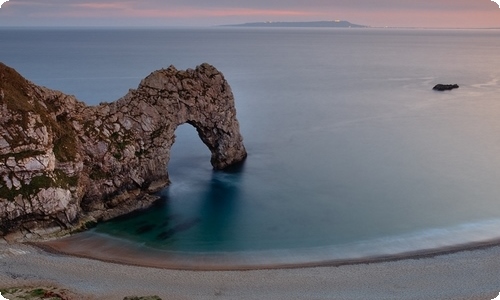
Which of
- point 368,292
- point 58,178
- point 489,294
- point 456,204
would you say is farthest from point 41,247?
point 456,204

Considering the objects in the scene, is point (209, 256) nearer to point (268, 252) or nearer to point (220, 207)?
point (268, 252)

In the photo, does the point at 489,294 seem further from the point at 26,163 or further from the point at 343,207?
the point at 26,163

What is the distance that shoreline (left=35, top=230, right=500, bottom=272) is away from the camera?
32.9m

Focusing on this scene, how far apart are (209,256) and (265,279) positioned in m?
5.21

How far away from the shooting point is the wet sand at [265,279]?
28422 mm

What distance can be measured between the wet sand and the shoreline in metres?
0.76

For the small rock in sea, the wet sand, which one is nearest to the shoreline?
the wet sand

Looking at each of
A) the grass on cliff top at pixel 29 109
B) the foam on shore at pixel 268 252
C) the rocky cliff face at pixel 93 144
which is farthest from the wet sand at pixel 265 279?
the grass on cliff top at pixel 29 109

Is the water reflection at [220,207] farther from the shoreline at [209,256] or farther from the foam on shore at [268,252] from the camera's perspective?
the foam on shore at [268,252]

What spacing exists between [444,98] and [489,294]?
69793 millimetres

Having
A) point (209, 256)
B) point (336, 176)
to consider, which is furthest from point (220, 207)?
point (336, 176)

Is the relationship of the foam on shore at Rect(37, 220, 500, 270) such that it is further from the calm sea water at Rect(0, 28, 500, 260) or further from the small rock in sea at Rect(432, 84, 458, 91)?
the small rock in sea at Rect(432, 84, 458, 91)

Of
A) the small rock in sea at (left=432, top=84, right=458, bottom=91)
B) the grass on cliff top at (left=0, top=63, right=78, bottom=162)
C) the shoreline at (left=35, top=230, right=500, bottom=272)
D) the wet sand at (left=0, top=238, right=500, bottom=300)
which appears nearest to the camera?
the wet sand at (left=0, top=238, right=500, bottom=300)

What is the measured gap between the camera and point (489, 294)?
1114 inches
